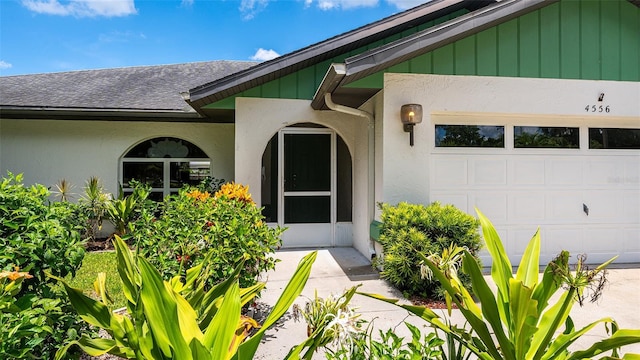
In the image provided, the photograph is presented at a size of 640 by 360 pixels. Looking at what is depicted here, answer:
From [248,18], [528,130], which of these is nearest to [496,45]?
[528,130]

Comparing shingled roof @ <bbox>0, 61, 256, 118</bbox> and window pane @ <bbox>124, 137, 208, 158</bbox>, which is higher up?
shingled roof @ <bbox>0, 61, 256, 118</bbox>

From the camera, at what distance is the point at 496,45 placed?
5902 millimetres

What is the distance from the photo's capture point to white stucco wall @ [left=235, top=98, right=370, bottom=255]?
7461mm

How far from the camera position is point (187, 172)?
9898 millimetres

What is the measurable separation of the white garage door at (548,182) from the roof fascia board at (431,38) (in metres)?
1.35

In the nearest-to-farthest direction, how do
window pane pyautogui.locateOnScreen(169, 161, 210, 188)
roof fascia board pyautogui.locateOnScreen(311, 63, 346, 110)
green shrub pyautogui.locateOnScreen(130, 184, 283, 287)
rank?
green shrub pyautogui.locateOnScreen(130, 184, 283, 287)
roof fascia board pyautogui.locateOnScreen(311, 63, 346, 110)
window pane pyautogui.locateOnScreen(169, 161, 210, 188)

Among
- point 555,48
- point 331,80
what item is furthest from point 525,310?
point 555,48

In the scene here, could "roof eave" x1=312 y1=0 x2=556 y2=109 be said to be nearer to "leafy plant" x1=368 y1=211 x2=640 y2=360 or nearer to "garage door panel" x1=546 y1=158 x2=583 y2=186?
"garage door panel" x1=546 y1=158 x2=583 y2=186

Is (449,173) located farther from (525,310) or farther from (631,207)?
(525,310)

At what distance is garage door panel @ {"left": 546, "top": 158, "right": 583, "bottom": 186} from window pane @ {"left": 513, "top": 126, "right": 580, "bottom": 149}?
0.95 ft

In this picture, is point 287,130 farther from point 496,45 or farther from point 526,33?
point 526,33

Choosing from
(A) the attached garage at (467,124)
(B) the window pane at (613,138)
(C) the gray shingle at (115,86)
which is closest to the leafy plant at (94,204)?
(C) the gray shingle at (115,86)

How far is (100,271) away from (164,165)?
4328 millimetres

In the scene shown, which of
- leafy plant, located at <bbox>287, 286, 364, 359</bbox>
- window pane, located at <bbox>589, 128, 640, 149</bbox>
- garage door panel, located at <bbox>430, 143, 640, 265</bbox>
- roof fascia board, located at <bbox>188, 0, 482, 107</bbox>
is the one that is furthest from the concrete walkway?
roof fascia board, located at <bbox>188, 0, 482, 107</bbox>
